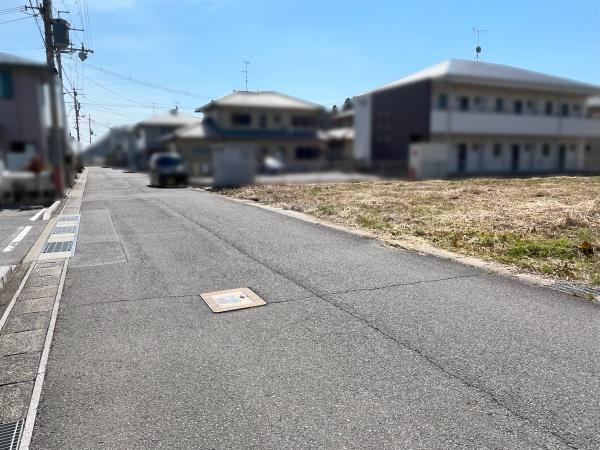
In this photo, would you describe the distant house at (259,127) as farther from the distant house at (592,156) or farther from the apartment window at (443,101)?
the distant house at (592,156)

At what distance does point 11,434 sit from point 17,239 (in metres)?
7.64

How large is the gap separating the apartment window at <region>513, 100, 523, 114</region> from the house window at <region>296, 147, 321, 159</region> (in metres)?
28.0

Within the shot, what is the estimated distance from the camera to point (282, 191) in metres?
18.5

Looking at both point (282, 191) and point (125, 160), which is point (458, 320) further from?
point (282, 191)

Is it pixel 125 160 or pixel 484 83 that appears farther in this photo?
pixel 484 83

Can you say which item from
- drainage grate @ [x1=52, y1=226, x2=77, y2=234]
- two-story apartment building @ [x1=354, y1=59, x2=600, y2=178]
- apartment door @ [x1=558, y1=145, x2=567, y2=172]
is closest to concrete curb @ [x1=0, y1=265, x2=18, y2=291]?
drainage grate @ [x1=52, y1=226, x2=77, y2=234]

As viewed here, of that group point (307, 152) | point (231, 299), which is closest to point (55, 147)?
point (307, 152)

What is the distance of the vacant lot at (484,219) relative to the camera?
6.64 m

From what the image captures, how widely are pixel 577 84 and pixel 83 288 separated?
29220 millimetres

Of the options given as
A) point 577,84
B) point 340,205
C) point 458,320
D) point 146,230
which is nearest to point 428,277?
point 458,320

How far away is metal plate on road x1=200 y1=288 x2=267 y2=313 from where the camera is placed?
15.4 feet

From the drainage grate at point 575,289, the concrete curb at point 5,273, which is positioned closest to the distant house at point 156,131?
the concrete curb at point 5,273

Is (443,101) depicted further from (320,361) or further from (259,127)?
(320,361)

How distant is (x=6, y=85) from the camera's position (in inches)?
38.2
